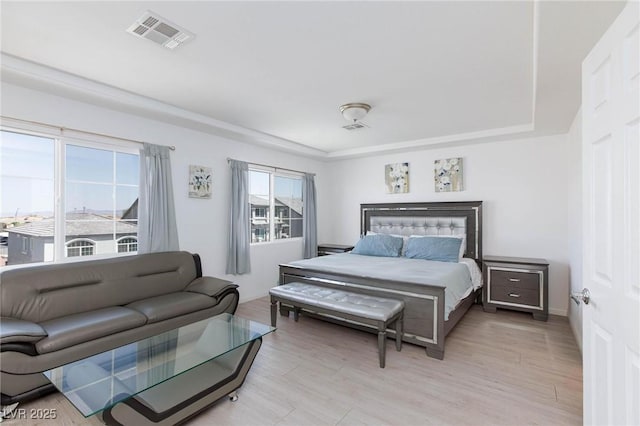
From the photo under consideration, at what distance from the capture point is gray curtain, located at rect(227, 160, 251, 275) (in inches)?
169

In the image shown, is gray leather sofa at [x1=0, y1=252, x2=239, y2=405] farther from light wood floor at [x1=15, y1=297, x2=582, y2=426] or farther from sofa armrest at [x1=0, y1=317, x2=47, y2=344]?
light wood floor at [x1=15, y1=297, x2=582, y2=426]

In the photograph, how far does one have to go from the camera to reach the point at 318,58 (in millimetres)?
2320

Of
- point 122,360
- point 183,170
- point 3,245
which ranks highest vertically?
point 183,170

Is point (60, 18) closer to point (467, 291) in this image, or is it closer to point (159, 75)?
point (159, 75)

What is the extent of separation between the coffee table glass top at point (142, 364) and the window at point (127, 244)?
1502mm

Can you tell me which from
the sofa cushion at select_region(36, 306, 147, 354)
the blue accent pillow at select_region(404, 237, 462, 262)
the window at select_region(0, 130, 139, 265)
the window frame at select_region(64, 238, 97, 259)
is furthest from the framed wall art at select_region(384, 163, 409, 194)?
the window frame at select_region(64, 238, 97, 259)

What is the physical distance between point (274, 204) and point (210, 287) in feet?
7.07

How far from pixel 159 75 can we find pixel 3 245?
201 cm

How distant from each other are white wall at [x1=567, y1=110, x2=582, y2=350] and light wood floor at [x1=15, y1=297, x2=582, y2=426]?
269 mm

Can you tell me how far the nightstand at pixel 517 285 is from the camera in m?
3.70

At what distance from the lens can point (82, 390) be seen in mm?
1646

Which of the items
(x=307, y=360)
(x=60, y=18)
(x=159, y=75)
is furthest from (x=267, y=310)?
(x=60, y=18)

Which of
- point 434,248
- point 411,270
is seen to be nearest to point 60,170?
point 411,270

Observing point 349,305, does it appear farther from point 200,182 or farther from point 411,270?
point 200,182
